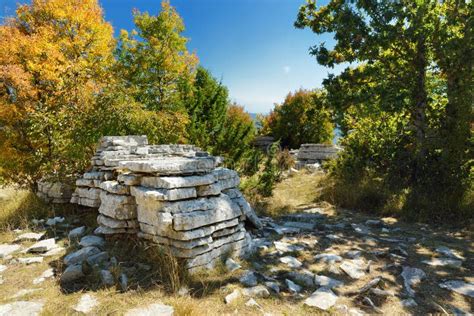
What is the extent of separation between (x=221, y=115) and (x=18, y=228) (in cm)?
836

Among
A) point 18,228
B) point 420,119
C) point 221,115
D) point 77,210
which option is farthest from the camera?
point 221,115

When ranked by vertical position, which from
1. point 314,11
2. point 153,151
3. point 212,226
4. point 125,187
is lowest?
point 212,226

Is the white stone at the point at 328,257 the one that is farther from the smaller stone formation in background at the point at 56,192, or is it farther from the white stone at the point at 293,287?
the smaller stone formation in background at the point at 56,192

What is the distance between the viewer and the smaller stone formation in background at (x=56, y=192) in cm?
695

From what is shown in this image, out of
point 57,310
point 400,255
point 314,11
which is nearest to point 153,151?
point 57,310

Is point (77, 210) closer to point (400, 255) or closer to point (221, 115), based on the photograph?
point (400, 255)

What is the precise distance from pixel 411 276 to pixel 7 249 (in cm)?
605

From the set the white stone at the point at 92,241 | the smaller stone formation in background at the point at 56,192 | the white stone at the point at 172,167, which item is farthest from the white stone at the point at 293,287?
the smaller stone formation in background at the point at 56,192

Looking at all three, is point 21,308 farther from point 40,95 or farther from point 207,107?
point 207,107

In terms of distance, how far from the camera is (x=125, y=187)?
482cm

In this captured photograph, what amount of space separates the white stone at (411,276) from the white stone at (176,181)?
2.86 meters

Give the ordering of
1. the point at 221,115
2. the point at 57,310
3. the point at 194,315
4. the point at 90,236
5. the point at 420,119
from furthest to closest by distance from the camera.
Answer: the point at 221,115
the point at 420,119
the point at 90,236
the point at 57,310
the point at 194,315

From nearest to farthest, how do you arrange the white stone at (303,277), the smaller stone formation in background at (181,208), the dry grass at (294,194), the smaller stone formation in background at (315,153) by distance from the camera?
the white stone at (303,277) < the smaller stone formation in background at (181,208) < the dry grass at (294,194) < the smaller stone formation in background at (315,153)

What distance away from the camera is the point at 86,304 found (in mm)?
3338
